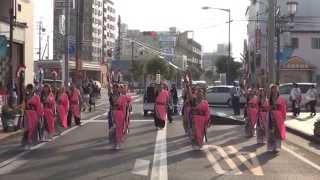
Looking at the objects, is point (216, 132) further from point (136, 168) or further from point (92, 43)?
point (92, 43)

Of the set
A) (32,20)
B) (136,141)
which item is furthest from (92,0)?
(136,141)

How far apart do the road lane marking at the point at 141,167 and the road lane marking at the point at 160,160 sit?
0.42ft


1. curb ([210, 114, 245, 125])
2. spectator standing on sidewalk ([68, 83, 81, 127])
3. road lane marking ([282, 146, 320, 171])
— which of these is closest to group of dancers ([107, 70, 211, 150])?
road lane marking ([282, 146, 320, 171])

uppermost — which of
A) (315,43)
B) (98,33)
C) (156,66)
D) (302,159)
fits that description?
(98,33)

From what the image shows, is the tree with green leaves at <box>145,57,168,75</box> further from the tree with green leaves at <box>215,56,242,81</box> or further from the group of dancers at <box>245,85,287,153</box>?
the group of dancers at <box>245,85,287,153</box>

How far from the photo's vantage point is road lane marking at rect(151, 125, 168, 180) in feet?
38.9

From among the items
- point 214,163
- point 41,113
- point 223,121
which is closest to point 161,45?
point 223,121

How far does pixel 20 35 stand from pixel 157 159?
2152 centimetres

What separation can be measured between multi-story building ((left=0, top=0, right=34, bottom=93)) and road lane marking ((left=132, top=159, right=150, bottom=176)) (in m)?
19.4

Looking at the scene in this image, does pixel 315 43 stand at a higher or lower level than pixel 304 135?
higher

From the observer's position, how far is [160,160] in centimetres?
1412

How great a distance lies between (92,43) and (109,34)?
2476 cm

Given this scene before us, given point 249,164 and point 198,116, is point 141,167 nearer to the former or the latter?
point 249,164

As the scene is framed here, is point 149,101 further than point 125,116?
Yes
